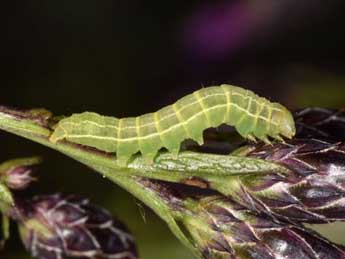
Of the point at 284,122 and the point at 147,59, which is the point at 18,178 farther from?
the point at 147,59

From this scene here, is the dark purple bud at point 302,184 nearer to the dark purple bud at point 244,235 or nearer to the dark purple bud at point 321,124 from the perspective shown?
the dark purple bud at point 244,235

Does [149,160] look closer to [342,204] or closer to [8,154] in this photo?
[342,204]

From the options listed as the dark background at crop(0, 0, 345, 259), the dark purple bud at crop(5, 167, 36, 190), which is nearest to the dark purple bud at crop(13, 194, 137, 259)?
the dark purple bud at crop(5, 167, 36, 190)

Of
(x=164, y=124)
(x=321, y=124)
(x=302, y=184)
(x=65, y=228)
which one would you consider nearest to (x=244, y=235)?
(x=302, y=184)

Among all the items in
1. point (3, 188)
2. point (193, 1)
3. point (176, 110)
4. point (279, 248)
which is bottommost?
point (279, 248)

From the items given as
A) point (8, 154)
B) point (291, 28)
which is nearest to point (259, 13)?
point (291, 28)

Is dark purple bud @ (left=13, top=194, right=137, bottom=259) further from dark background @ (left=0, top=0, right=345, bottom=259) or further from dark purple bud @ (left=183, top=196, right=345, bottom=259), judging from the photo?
dark background @ (left=0, top=0, right=345, bottom=259)

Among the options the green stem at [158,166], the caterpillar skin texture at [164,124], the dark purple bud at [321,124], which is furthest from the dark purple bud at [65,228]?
the dark purple bud at [321,124]
